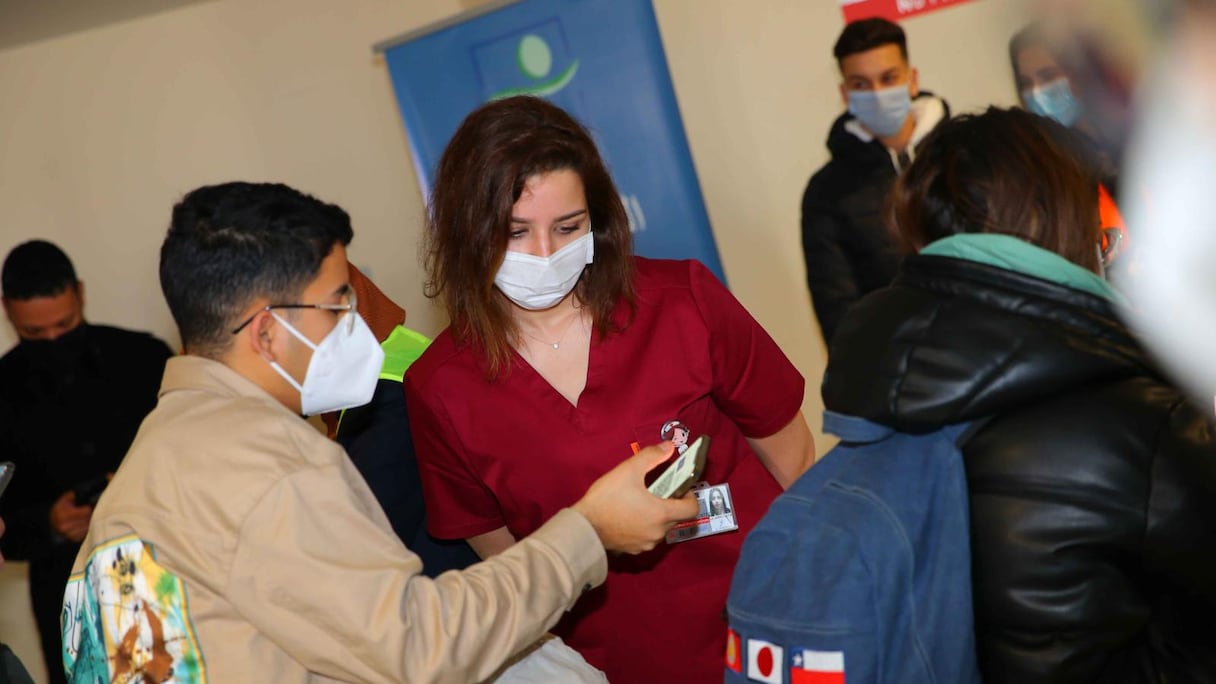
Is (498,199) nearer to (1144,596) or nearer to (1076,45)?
(1144,596)

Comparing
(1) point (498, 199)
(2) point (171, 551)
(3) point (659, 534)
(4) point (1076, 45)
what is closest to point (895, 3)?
(4) point (1076, 45)

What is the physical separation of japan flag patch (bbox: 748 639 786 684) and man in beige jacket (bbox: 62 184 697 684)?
0.84ft

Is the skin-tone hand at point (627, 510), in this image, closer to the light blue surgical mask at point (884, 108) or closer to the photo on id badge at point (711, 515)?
the photo on id badge at point (711, 515)

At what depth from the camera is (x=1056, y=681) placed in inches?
54.9

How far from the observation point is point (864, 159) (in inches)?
158

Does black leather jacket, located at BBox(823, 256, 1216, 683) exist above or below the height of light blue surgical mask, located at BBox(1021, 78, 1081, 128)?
below

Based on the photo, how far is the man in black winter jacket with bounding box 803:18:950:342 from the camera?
389 centimetres

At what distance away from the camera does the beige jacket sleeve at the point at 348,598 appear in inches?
54.2

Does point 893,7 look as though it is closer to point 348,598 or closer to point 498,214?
point 498,214

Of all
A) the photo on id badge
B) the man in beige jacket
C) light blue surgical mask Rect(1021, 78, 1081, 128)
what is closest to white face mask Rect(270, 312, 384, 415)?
the man in beige jacket

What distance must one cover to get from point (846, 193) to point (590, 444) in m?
2.31

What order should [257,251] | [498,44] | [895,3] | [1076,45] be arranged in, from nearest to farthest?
[257,251]
[1076,45]
[895,3]
[498,44]

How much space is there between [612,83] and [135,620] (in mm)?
2980

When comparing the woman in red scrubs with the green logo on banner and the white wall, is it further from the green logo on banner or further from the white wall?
the white wall
